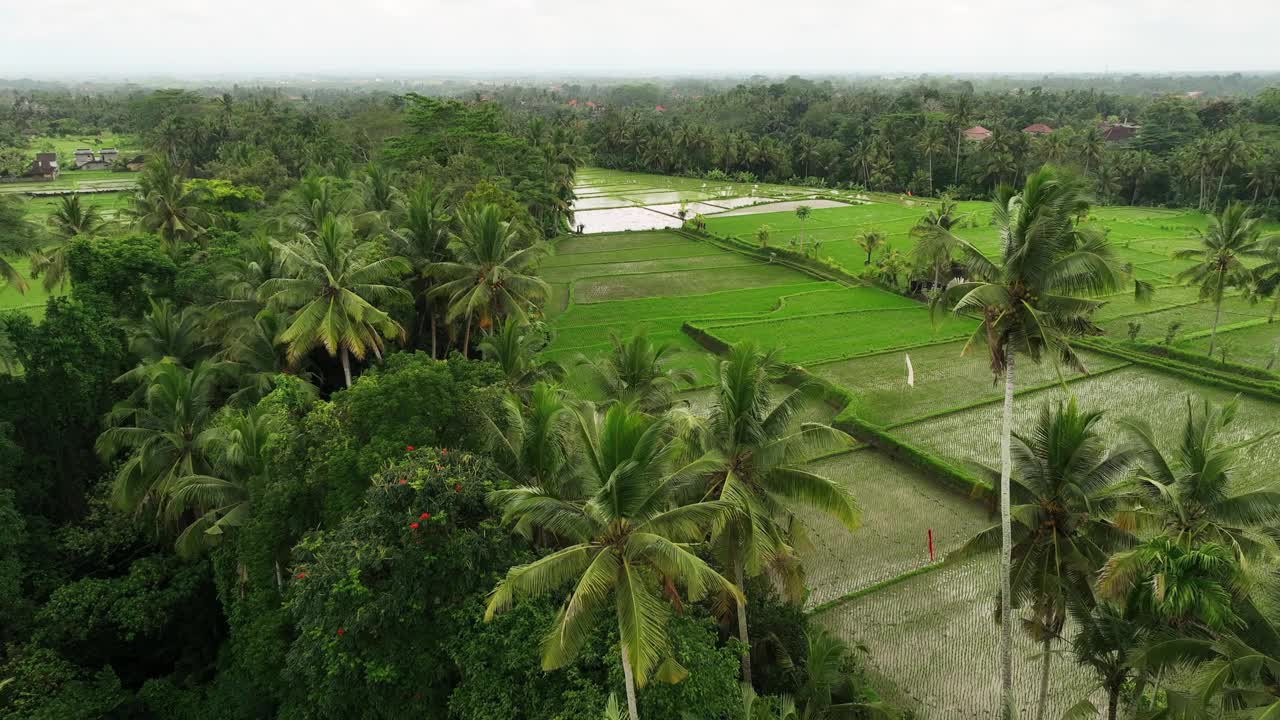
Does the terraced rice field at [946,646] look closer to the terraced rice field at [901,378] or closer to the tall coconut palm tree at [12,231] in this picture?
the terraced rice field at [901,378]

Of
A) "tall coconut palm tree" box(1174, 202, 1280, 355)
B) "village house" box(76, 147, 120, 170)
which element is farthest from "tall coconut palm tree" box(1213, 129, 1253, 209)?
"village house" box(76, 147, 120, 170)

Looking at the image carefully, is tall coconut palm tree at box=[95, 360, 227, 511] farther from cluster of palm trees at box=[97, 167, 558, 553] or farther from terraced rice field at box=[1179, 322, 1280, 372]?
terraced rice field at box=[1179, 322, 1280, 372]

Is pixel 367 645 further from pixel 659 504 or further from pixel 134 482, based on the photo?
pixel 134 482

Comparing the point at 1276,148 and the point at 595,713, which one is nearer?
the point at 595,713

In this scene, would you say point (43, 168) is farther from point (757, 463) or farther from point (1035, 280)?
point (1035, 280)

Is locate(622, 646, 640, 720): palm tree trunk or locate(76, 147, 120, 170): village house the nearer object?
locate(622, 646, 640, 720): palm tree trunk

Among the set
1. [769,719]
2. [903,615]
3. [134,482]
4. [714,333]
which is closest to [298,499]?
[134,482]
